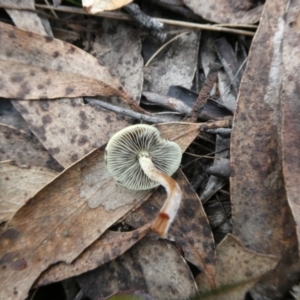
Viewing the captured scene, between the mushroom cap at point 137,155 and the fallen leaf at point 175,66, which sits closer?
the mushroom cap at point 137,155

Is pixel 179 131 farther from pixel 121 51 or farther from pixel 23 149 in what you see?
pixel 23 149

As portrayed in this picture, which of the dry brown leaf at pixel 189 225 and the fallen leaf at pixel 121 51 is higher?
the fallen leaf at pixel 121 51

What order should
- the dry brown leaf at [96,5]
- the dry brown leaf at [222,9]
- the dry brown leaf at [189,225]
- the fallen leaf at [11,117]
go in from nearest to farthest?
the dry brown leaf at [189,225] < the dry brown leaf at [96,5] < the fallen leaf at [11,117] < the dry brown leaf at [222,9]

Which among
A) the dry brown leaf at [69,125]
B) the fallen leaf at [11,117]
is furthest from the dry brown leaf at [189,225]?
the fallen leaf at [11,117]

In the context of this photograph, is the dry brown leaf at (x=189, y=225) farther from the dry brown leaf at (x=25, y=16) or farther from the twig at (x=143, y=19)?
the dry brown leaf at (x=25, y=16)

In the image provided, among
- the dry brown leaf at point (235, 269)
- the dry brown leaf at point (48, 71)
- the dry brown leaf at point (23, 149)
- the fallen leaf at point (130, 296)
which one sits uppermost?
the dry brown leaf at point (48, 71)

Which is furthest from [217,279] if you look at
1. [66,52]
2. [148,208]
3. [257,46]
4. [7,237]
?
[66,52]

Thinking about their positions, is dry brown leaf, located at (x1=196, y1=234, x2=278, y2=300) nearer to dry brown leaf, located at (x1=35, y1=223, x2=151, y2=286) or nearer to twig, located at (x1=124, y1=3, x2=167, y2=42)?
dry brown leaf, located at (x1=35, y1=223, x2=151, y2=286)
